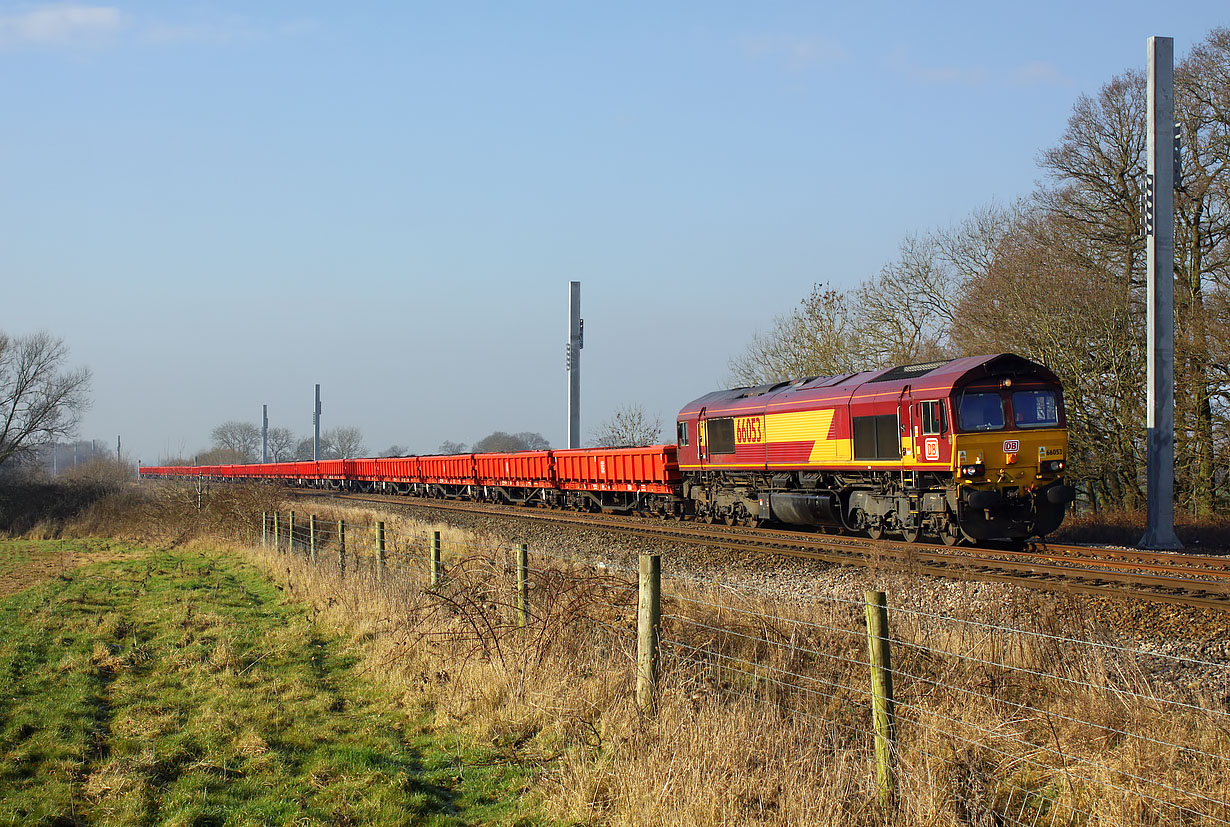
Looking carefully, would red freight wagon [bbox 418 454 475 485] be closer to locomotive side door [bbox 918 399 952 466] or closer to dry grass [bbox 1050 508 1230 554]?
dry grass [bbox 1050 508 1230 554]

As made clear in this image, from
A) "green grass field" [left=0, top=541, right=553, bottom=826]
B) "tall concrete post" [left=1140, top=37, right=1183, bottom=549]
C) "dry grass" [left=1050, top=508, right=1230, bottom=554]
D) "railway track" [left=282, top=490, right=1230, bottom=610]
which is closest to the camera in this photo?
"green grass field" [left=0, top=541, right=553, bottom=826]

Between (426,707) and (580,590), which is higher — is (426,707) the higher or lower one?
the lower one

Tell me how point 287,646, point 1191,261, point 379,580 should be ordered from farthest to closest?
point 1191,261 → point 379,580 → point 287,646

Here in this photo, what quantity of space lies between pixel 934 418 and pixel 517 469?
20.9m

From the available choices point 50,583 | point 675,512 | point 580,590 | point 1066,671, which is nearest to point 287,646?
point 580,590

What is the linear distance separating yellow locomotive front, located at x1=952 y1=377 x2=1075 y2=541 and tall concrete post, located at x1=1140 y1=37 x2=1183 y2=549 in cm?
231

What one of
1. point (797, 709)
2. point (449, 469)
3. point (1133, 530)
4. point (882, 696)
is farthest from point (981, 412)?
point (449, 469)

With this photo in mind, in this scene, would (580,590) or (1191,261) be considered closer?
(580,590)

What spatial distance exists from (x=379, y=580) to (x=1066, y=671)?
857cm

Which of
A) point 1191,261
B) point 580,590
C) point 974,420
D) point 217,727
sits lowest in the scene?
point 217,727

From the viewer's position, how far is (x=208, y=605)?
14.3 metres

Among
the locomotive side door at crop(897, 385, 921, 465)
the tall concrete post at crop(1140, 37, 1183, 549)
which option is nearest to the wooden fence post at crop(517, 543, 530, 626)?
the locomotive side door at crop(897, 385, 921, 465)

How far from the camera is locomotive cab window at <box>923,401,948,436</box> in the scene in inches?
647

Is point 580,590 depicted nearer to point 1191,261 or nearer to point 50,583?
point 50,583
